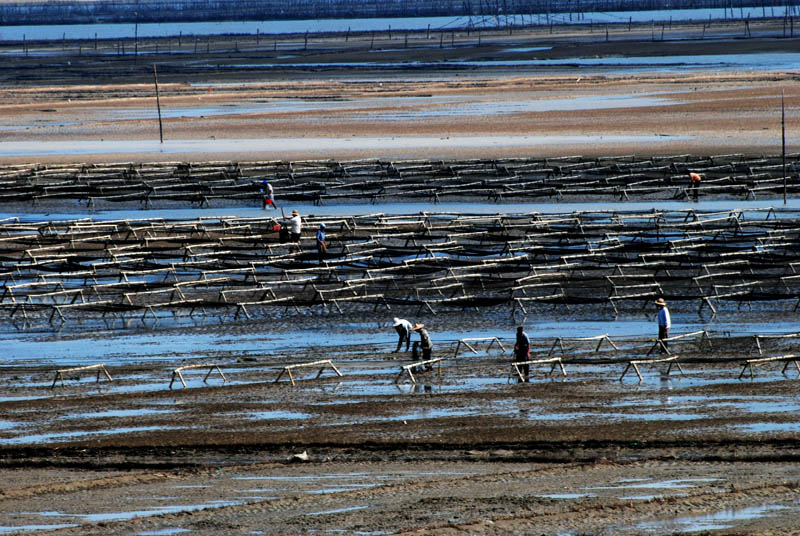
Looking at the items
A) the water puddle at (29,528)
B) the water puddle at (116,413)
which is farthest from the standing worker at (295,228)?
the water puddle at (29,528)

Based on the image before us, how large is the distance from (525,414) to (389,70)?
7950cm

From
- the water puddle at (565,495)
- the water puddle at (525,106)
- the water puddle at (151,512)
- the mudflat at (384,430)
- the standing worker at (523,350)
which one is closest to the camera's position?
the mudflat at (384,430)

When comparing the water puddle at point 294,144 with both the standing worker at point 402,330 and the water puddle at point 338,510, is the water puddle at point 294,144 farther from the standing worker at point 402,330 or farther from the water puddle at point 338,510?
the water puddle at point 338,510

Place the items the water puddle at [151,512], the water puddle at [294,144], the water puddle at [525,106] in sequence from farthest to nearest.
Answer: the water puddle at [525,106]
the water puddle at [294,144]
the water puddle at [151,512]

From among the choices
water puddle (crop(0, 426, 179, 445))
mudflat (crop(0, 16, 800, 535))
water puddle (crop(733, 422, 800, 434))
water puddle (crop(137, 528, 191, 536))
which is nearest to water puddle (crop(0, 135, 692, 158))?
mudflat (crop(0, 16, 800, 535))

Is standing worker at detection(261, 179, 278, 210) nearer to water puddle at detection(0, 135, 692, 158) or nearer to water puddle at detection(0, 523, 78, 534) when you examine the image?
water puddle at detection(0, 135, 692, 158)

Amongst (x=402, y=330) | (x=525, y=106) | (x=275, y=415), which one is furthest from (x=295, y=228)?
(x=525, y=106)

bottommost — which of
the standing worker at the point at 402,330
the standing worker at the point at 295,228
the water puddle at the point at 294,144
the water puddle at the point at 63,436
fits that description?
the water puddle at the point at 63,436

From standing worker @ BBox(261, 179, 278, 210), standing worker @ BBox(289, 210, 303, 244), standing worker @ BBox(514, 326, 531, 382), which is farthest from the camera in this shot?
standing worker @ BBox(261, 179, 278, 210)

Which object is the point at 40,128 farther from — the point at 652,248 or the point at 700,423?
the point at 700,423

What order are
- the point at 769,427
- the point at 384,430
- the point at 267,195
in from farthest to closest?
the point at 267,195 → the point at 384,430 → the point at 769,427

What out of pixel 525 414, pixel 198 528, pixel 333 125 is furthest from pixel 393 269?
pixel 333 125

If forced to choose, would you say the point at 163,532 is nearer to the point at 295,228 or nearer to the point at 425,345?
the point at 425,345

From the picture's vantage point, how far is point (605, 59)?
9588 centimetres
